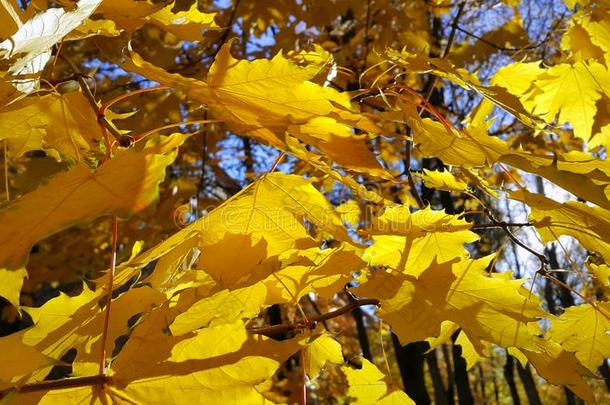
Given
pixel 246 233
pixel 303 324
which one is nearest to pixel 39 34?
pixel 246 233

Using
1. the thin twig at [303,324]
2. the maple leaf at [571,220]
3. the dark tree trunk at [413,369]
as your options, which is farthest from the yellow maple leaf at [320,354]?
the dark tree trunk at [413,369]

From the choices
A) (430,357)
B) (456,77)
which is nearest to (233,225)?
(456,77)

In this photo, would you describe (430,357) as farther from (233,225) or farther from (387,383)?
(233,225)

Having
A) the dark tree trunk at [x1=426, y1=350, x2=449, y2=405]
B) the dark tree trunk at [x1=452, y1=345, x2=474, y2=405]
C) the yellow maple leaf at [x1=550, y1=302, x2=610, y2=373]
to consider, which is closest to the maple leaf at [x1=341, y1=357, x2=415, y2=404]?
the yellow maple leaf at [x1=550, y1=302, x2=610, y2=373]

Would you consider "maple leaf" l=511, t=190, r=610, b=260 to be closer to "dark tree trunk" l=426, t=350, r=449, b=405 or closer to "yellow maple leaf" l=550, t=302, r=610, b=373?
"yellow maple leaf" l=550, t=302, r=610, b=373

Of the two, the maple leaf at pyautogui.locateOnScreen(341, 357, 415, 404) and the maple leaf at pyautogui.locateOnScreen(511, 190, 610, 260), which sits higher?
the maple leaf at pyautogui.locateOnScreen(511, 190, 610, 260)

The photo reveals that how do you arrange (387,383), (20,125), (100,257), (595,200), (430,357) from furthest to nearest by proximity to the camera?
(100,257) → (430,357) → (387,383) → (20,125) → (595,200)

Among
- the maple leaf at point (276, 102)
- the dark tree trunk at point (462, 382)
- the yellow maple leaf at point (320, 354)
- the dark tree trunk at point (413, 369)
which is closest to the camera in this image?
the maple leaf at point (276, 102)

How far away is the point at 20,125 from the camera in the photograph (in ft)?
2.45

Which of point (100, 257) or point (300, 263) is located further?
point (100, 257)

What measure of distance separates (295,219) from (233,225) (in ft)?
0.25

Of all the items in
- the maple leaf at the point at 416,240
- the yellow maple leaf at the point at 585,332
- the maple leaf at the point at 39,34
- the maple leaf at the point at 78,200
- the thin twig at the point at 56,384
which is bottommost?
the yellow maple leaf at the point at 585,332

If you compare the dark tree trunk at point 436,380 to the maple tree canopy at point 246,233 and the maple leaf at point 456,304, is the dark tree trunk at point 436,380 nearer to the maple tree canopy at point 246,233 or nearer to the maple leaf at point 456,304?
the maple tree canopy at point 246,233

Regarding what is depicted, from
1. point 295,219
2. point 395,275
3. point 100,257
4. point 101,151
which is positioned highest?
point 101,151
